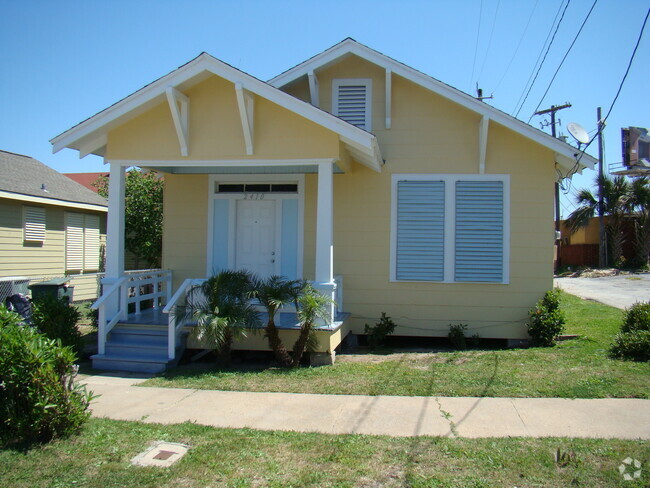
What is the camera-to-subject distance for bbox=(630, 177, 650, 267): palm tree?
86.1ft

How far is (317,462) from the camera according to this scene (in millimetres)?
4418

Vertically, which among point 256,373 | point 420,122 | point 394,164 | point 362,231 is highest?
point 420,122

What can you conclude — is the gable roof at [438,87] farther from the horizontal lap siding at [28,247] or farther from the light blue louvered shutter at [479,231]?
the horizontal lap siding at [28,247]

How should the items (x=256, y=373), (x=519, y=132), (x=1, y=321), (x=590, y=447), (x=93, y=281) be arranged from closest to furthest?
(x=590, y=447) → (x=1, y=321) → (x=256, y=373) → (x=519, y=132) → (x=93, y=281)

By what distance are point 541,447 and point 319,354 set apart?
159 inches

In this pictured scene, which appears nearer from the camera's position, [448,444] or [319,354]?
[448,444]

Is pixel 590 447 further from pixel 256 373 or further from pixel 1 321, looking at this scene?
pixel 1 321

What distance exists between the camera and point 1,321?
5.46 m

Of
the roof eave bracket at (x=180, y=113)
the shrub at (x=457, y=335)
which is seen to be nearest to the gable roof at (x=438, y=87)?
the roof eave bracket at (x=180, y=113)

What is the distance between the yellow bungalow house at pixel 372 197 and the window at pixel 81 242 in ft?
24.3

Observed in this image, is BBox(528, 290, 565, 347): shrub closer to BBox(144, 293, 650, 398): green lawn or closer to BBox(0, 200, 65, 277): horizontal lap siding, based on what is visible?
BBox(144, 293, 650, 398): green lawn

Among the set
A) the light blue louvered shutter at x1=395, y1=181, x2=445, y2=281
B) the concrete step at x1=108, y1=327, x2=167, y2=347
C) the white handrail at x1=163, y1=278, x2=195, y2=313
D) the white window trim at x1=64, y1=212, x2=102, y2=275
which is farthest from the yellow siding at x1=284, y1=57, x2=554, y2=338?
the white window trim at x1=64, y1=212, x2=102, y2=275

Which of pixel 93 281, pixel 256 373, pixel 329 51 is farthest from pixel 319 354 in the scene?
pixel 93 281

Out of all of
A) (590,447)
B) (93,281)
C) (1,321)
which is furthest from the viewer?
(93,281)
